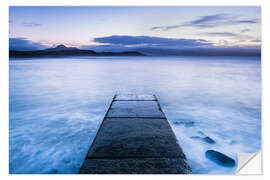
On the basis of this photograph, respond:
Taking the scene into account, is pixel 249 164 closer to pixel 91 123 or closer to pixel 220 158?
pixel 220 158

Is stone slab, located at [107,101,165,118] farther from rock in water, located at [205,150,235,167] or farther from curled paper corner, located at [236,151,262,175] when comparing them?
curled paper corner, located at [236,151,262,175]

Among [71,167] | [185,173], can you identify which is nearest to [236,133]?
[185,173]

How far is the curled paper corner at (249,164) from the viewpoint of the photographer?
2.17 m

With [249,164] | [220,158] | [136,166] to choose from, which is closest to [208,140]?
[220,158]

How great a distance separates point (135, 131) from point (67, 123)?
6.05ft

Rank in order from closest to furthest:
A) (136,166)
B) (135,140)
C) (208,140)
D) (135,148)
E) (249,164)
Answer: (136,166)
(135,148)
(135,140)
(249,164)
(208,140)

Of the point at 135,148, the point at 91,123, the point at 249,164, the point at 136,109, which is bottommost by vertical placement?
the point at 249,164

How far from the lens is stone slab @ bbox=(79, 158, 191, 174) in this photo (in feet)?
5.08

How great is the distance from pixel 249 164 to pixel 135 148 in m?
1.65

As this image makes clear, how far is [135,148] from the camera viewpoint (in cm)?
180

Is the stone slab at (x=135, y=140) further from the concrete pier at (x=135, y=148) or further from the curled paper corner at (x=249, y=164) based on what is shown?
the curled paper corner at (x=249, y=164)

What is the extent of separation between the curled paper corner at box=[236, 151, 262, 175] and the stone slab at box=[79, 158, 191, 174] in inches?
44.0

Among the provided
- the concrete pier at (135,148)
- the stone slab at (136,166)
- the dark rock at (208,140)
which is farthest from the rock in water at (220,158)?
the stone slab at (136,166)

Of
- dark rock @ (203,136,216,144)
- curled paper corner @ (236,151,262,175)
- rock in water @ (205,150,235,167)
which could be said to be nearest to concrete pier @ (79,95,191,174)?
rock in water @ (205,150,235,167)
